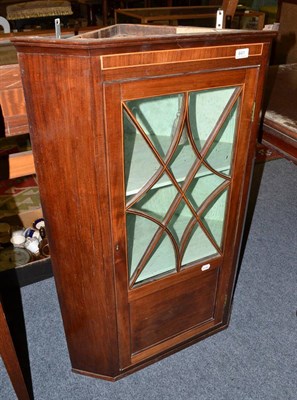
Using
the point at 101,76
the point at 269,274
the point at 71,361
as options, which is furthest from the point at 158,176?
the point at 269,274

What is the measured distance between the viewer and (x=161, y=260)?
1208 millimetres

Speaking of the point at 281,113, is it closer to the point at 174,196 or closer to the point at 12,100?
the point at 174,196

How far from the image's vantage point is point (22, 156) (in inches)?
52.6

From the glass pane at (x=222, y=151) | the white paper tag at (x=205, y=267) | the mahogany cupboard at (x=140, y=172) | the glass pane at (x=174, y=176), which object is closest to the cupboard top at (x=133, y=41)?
the mahogany cupboard at (x=140, y=172)

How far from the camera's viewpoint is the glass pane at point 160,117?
949mm

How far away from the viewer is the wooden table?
113 centimetres

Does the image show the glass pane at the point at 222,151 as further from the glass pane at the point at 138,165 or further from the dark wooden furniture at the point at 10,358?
the dark wooden furniture at the point at 10,358

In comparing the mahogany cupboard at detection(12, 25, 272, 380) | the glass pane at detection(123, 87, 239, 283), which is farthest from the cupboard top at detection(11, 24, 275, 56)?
the glass pane at detection(123, 87, 239, 283)

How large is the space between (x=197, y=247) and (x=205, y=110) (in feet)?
1.41

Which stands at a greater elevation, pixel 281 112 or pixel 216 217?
pixel 281 112

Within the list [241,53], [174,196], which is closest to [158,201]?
[174,196]

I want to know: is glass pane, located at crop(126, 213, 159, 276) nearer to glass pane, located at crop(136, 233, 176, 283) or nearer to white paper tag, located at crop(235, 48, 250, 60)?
glass pane, located at crop(136, 233, 176, 283)

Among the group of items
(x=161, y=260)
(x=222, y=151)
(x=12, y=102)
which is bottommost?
(x=161, y=260)

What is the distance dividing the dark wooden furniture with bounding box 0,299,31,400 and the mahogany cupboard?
0.18m
